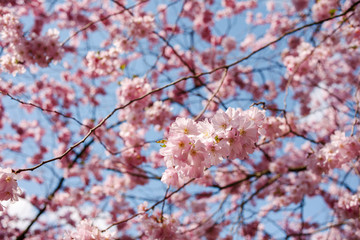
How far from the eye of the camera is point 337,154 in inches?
112

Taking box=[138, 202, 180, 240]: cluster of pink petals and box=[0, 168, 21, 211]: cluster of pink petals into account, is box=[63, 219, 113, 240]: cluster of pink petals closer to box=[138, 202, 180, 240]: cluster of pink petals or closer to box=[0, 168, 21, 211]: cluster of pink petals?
box=[138, 202, 180, 240]: cluster of pink petals

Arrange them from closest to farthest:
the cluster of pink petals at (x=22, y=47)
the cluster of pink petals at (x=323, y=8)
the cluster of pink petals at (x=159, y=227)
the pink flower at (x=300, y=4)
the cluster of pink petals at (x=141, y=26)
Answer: the cluster of pink petals at (x=159, y=227)
the cluster of pink petals at (x=22, y=47)
the cluster of pink petals at (x=141, y=26)
the cluster of pink petals at (x=323, y=8)
the pink flower at (x=300, y=4)

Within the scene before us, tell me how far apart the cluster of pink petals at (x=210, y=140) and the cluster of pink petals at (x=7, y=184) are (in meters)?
0.98

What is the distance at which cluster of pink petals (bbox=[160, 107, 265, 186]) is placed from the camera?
5.05 feet

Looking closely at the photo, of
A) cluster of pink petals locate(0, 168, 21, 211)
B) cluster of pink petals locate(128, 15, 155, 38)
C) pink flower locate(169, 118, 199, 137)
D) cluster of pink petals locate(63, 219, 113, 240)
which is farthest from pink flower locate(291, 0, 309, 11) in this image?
cluster of pink petals locate(0, 168, 21, 211)

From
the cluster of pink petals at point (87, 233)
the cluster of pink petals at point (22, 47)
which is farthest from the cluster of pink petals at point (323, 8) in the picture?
the cluster of pink petals at point (87, 233)

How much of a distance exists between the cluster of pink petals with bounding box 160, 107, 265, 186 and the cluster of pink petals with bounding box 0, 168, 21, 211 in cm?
98

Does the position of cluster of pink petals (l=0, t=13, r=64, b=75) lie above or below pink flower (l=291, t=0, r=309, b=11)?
below

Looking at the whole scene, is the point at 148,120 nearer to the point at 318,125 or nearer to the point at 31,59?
the point at 31,59

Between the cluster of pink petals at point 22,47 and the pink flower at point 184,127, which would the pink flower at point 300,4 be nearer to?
the cluster of pink petals at point 22,47

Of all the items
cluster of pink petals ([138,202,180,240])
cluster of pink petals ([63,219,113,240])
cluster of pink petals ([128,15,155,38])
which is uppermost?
cluster of pink petals ([128,15,155,38])

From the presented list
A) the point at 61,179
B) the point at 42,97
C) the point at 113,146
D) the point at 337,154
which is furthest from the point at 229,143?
the point at 42,97

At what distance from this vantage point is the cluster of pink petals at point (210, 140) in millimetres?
1538

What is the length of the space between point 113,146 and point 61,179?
4.12 feet
